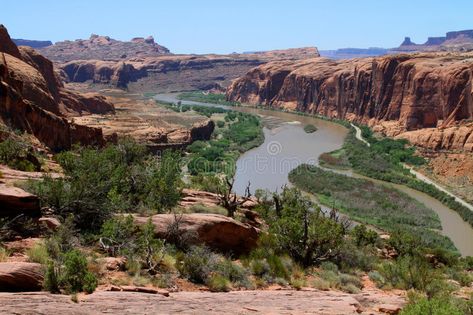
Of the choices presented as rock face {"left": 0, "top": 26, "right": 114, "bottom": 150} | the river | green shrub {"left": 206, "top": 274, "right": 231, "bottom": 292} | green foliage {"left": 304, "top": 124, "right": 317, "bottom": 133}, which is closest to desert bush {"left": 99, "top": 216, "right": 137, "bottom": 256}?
green shrub {"left": 206, "top": 274, "right": 231, "bottom": 292}

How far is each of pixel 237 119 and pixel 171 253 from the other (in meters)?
83.7

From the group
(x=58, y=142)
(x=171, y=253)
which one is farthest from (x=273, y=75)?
(x=171, y=253)

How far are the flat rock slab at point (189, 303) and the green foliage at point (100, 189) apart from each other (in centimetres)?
488

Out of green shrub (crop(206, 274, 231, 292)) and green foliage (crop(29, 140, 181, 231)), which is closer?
green shrub (crop(206, 274, 231, 292))

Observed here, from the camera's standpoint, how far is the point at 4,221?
11.2 m

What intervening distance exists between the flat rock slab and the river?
64.6 feet

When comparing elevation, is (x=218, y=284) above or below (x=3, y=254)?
below

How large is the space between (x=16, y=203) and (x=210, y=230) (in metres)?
5.83

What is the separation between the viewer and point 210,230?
14.9 m

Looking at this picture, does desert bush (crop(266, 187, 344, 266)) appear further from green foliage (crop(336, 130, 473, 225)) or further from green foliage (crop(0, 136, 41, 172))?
green foliage (crop(336, 130, 473, 225))

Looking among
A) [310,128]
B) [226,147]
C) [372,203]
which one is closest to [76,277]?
[372,203]

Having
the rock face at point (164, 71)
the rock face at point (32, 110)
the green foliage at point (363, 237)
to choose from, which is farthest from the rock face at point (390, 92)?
the rock face at point (164, 71)

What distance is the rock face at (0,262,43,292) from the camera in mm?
8086

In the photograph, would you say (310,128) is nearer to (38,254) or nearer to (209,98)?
(209,98)
